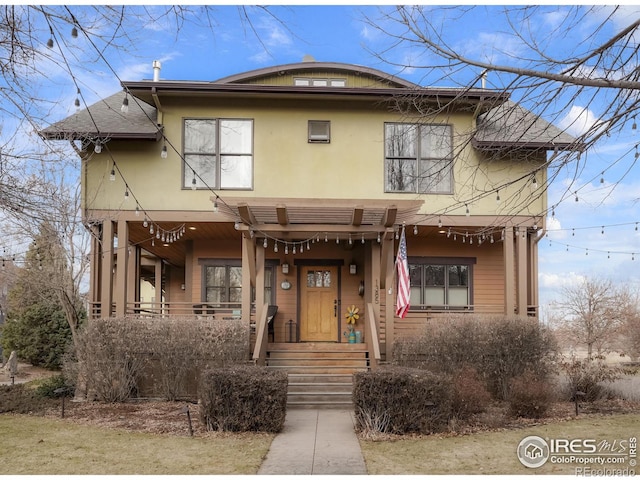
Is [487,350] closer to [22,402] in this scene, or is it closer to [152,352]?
[152,352]

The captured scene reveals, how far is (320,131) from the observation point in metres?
14.9

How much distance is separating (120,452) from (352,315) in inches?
375

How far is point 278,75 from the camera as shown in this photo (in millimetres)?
16359

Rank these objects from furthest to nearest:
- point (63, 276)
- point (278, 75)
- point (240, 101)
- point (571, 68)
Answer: point (63, 276) < point (278, 75) < point (240, 101) < point (571, 68)

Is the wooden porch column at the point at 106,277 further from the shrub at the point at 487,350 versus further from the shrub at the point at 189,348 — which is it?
the shrub at the point at 487,350

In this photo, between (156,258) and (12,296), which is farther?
(12,296)

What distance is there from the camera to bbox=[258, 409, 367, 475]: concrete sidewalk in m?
7.28

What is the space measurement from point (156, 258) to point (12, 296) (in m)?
9.33

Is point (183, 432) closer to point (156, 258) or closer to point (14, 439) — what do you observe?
point (14, 439)

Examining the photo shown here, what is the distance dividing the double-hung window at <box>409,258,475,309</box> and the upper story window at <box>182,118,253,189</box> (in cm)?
557

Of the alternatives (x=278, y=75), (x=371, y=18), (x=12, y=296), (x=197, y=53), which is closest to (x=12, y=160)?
(x=197, y=53)

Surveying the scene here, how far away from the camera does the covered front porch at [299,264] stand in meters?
13.2

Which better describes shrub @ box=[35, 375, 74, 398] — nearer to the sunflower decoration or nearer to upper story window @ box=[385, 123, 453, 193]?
the sunflower decoration

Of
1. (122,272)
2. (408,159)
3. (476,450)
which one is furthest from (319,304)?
(476,450)
